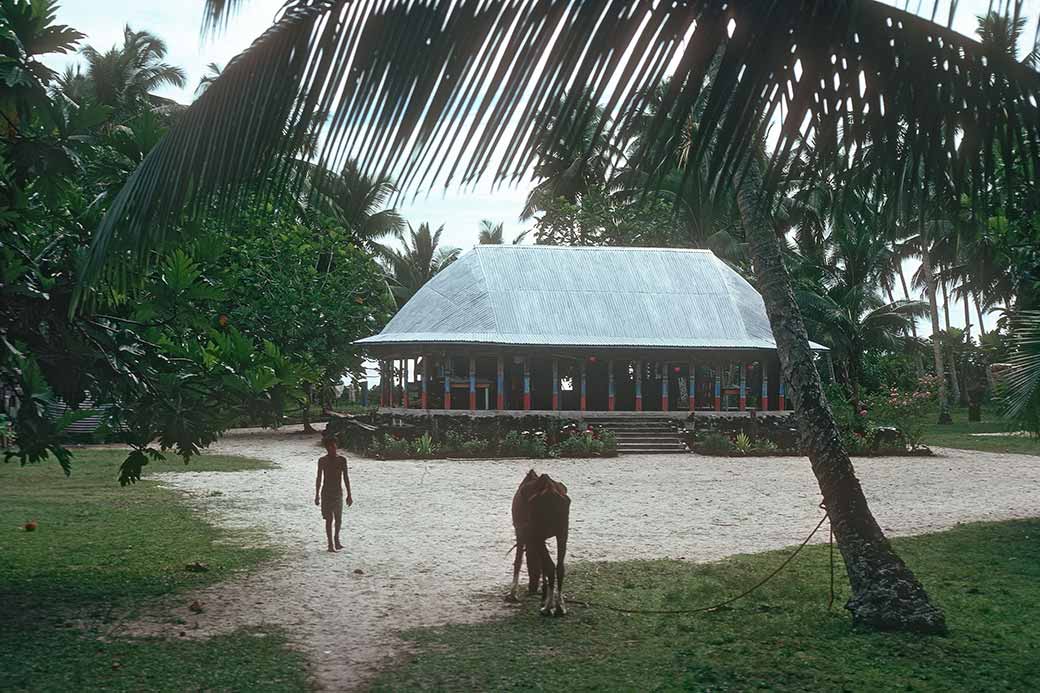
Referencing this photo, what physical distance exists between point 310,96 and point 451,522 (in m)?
11.8

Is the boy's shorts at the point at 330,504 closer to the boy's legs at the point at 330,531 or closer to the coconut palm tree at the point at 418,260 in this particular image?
the boy's legs at the point at 330,531

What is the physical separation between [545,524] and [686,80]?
603 centimetres

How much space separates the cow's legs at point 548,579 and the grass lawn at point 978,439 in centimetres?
1637

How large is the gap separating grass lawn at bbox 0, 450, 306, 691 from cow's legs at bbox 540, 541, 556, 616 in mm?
2120

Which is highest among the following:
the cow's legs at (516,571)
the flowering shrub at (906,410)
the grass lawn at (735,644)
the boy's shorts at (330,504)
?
the flowering shrub at (906,410)

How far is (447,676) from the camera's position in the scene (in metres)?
6.53

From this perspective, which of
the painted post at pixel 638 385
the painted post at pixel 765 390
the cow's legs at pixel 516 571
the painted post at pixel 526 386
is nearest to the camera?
the cow's legs at pixel 516 571

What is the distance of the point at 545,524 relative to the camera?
794 centimetres

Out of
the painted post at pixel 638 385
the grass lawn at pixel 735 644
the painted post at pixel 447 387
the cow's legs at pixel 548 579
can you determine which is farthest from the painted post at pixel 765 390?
the cow's legs at pixel 548 579

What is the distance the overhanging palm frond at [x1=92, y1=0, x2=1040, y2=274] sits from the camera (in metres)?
2.28

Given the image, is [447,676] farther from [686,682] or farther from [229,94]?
[229,94]

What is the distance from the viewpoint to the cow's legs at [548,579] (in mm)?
8055

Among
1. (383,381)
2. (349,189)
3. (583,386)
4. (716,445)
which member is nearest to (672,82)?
(349,189)

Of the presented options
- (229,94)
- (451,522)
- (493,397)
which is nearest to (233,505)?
(451,522)
